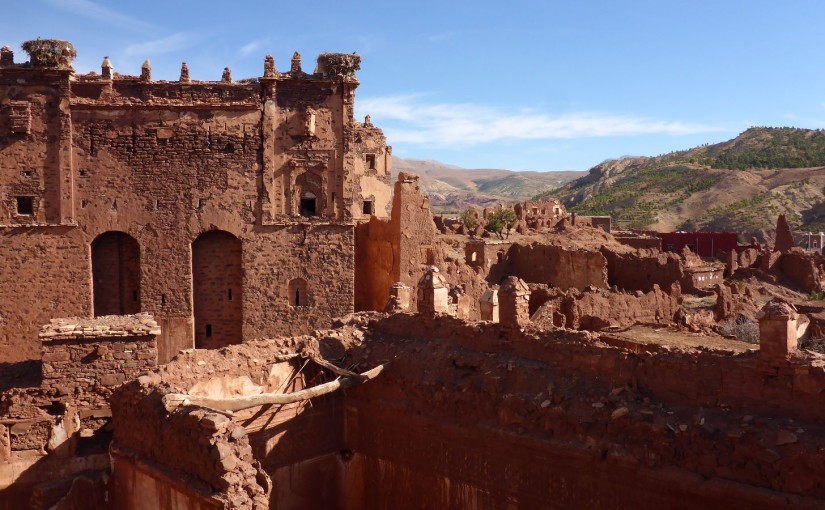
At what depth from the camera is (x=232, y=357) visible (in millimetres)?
10305

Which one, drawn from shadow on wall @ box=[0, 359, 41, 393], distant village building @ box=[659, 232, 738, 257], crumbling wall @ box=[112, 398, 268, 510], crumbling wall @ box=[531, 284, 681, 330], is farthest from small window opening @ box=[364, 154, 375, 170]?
distant village building @ box=[659, 232, 738, 257]

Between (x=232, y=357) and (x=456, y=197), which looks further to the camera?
(x=456, y=197)

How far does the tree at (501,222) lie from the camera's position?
41.0 m

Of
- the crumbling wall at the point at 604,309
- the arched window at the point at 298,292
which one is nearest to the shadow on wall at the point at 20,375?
the arched window at the point at 298,292

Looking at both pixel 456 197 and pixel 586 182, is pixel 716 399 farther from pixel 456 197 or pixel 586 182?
pixel 456 197

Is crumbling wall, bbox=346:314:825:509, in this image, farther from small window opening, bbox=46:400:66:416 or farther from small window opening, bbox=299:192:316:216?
small window opening, bbox=299:192:316:216

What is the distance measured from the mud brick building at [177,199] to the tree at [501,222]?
20881 mm

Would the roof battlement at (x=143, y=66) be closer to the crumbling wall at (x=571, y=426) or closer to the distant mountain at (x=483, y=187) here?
the crumbling wall at (x=571, y=426)

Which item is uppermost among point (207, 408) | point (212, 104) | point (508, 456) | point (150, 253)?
point (212, 104)

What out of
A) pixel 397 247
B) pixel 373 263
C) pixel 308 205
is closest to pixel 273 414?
pixel 397 247

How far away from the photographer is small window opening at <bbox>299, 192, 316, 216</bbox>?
19.4 m

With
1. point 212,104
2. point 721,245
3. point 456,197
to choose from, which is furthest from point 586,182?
point 212,104

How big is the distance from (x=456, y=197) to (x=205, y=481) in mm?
136355

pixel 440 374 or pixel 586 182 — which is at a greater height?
pixel 586 182
